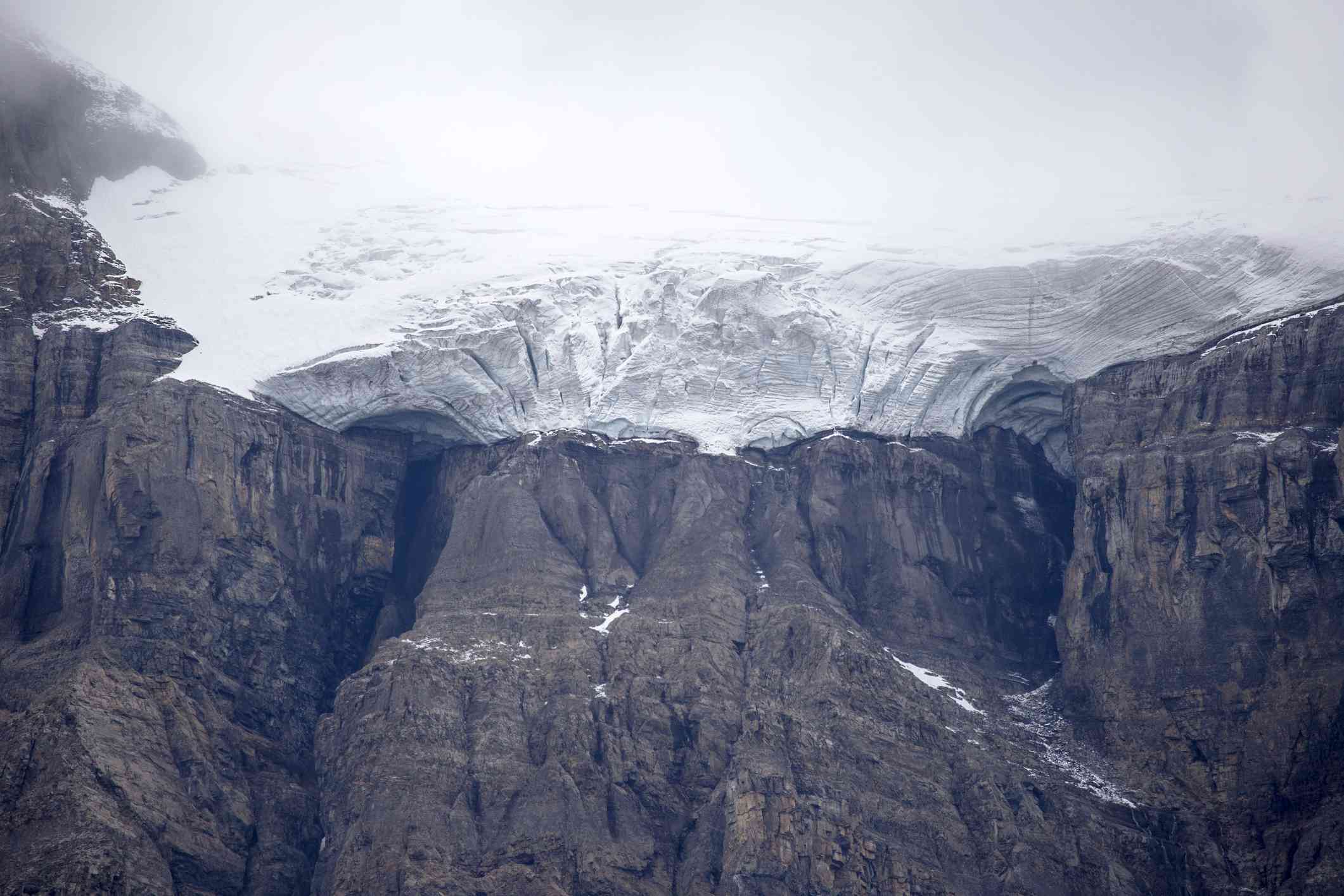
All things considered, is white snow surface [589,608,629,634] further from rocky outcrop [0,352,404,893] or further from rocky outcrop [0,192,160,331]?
rocky outcrop [0,192,160,331]

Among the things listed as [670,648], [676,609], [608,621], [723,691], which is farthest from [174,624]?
[723,691]

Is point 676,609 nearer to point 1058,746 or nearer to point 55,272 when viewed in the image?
point 1058,746

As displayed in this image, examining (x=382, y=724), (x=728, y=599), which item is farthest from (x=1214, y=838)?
(x=382, y=724)

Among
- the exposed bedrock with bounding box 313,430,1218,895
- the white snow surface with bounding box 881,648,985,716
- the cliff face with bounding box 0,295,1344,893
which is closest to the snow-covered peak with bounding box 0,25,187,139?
the cliff face with bounding box 0,295,1344,893

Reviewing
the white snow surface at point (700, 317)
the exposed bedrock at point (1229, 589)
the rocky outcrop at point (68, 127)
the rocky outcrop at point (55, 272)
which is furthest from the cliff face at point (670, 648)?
the rocky outcrop at point (68, 127)

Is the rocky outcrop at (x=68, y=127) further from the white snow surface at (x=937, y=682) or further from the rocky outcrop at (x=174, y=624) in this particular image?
the white snow surface at (x=937, y=682)

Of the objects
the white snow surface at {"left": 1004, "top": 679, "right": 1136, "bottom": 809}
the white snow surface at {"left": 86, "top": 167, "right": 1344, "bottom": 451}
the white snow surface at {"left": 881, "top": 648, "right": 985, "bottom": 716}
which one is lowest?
the white snow surface at {"left": 1004, "top": 679, "right": 1136, "bottom": 809}

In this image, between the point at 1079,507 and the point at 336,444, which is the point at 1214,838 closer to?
the point at 1079,507
